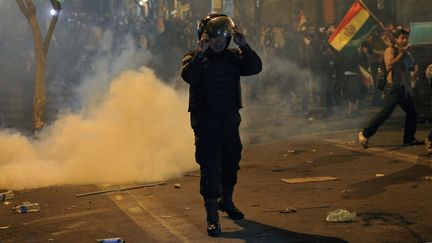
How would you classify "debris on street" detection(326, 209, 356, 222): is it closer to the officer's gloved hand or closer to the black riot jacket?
the black riot jacket

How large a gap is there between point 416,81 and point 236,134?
28.7 feet

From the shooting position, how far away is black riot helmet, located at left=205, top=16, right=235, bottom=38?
597 cm

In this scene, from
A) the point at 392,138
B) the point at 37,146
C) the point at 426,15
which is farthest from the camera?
the point at 426,15

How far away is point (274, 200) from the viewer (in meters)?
7.47

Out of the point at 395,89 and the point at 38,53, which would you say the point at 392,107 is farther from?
the point at 38,53

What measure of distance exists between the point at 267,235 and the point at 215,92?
1279 millimetres

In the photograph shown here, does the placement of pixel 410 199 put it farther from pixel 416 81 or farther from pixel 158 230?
pixel 416 81

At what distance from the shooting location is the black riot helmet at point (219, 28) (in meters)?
5.97

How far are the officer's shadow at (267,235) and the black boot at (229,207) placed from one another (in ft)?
0.82

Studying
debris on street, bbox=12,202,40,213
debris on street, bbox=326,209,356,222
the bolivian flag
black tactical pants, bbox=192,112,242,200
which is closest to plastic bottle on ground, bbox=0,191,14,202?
debris on street, bbox=12,202,40,213

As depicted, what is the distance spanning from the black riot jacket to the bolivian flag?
9.20 metres

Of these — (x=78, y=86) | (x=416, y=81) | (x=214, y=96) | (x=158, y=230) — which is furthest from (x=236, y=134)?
(x=78, y=86)

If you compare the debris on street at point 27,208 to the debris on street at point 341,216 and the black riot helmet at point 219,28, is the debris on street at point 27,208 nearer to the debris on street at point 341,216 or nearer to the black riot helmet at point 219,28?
the black riot helmet at point 219,28

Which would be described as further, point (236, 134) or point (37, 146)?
point (37, 146)
